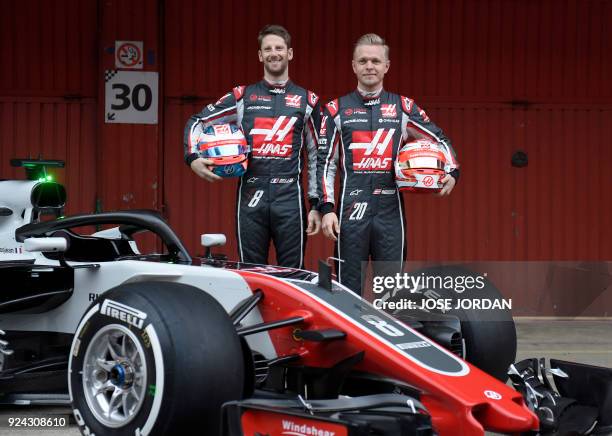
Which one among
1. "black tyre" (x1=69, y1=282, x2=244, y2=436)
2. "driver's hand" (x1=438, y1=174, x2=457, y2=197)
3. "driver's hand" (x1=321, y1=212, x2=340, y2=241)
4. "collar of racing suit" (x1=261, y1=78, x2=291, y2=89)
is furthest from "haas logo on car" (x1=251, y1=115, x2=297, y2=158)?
"black tyre" (x1=69, y1=282, x2=244, y2=436)

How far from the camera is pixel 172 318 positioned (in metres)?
3.57

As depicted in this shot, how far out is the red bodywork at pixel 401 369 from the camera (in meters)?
3.58

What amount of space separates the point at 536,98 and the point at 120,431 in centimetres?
712

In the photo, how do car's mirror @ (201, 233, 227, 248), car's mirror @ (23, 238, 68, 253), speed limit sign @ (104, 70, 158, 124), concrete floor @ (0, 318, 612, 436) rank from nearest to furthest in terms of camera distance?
car's mirror @ (23, 238, 68, 253) → car's mirror @ (201, 233, 227, 248) → concrete floor @ (0, 318, 612, 436) → speed limit sign @ (104, 70, 158, 124)

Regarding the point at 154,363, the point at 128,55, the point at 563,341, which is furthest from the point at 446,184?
the point at 128,55

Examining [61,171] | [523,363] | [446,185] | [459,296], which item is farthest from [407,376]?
[61,171]

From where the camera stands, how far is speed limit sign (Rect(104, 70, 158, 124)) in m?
9.29

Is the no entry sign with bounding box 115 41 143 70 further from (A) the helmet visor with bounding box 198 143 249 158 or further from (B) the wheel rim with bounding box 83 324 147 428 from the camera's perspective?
(B) the wheel rim with bounding box 83 324 147 428

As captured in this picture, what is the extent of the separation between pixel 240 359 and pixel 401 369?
23.8 inches

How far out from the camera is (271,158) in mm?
5879

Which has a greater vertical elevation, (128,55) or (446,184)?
(128,55)

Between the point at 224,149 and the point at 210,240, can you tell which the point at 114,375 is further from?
the point at 224,149

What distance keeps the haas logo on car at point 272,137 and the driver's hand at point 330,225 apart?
1.51 feet

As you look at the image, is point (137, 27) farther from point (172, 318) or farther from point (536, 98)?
point (172, 318)
